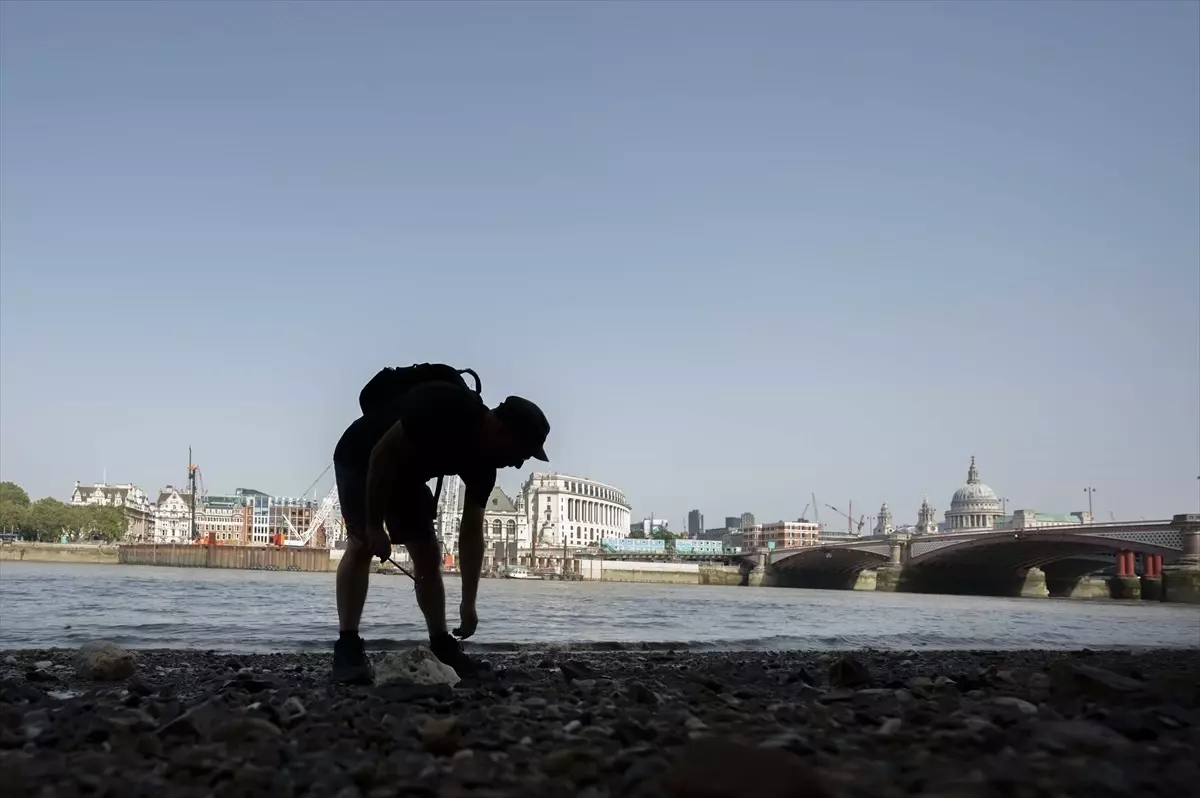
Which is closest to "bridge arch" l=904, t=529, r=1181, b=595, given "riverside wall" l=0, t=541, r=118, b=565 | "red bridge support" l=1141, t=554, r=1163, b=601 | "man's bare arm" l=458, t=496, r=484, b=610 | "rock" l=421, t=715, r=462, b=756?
"red bridge support" l=1141, t=554, r=1163, b=601

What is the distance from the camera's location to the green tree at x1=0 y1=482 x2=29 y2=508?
137500 mm

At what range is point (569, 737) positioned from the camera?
2789mm

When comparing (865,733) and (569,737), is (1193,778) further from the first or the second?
(569,737)

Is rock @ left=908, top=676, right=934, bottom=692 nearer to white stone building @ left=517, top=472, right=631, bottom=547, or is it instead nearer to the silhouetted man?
the silhouetted man

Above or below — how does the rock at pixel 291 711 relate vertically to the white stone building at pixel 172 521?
above

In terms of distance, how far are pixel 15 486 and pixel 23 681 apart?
16106cm

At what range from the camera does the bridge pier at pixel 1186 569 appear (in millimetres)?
54469

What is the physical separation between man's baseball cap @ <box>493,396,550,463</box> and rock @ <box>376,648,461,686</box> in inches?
40.8

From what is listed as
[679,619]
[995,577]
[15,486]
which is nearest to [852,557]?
[995,577]

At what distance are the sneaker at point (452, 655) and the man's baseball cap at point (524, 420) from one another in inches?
45.3

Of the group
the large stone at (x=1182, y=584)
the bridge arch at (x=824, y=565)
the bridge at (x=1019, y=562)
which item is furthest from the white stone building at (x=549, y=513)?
the large stone at (x=1182, y=584)

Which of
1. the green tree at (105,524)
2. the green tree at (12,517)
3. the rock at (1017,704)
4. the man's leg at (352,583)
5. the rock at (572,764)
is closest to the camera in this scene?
the rock at (572,764)

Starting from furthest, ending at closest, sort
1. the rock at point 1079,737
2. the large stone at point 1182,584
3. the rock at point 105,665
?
the large stone at point 1182,584
the rock at point 105,665
the rock at point 1079,737

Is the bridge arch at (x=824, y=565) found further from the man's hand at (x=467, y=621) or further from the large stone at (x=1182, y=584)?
the man's hand at (x=467, y=621)
